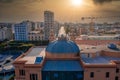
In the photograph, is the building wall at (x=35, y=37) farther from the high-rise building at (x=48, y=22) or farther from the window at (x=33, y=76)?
the window at (x=33, y=76)

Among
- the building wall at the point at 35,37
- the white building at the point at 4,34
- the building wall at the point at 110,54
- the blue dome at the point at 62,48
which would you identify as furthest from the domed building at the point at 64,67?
the white building at the point at 4,34

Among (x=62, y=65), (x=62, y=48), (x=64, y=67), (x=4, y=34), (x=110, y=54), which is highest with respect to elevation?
(x=4, y=34)

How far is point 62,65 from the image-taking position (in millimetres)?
19547

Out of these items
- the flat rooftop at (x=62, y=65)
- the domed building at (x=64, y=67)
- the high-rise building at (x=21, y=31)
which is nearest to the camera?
the domed building at (x=64, y=67)

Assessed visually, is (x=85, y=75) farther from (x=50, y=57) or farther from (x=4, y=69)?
(x=4, y=69)

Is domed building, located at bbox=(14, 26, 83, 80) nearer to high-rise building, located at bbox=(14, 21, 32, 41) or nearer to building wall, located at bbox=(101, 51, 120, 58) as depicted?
building wall, located at bbox=(101, 51, 120, 58)

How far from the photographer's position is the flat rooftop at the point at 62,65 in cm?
1859

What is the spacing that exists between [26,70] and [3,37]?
54915mm

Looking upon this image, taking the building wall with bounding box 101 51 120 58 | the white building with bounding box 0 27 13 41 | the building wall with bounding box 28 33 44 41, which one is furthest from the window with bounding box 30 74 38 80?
the white building with bounding box 0 27 13 41

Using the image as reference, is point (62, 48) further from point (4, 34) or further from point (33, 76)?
point (4, 34)

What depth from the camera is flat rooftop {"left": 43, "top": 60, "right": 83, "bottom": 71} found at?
61.0ft

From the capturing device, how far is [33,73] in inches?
742

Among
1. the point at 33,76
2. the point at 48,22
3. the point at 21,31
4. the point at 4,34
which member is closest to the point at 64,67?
the point at 33,76

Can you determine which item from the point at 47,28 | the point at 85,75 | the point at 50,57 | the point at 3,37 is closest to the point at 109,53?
the point at 85,75
